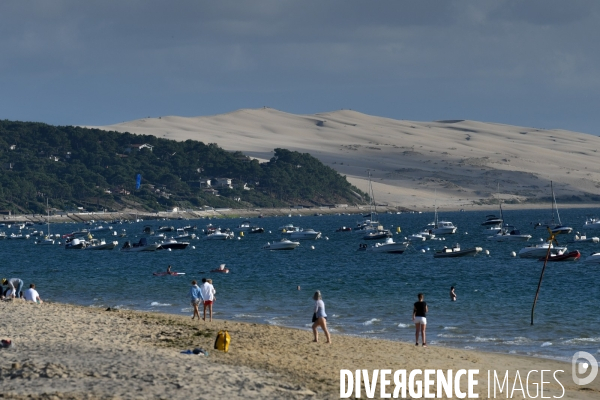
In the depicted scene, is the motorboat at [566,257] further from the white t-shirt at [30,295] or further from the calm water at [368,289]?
the white t-shirt at [30,295]

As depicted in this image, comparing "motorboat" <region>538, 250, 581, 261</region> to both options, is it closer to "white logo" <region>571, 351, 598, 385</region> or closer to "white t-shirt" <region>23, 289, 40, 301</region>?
"white logo" <region>571, 351, 598, 385</region>

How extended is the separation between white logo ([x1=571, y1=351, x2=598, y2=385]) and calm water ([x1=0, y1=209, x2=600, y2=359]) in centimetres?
80

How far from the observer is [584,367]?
73.7ft

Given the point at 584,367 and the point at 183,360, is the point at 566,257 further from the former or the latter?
the point at 183,360

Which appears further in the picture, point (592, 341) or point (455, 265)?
point (455, 265)

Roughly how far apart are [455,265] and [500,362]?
124 ft

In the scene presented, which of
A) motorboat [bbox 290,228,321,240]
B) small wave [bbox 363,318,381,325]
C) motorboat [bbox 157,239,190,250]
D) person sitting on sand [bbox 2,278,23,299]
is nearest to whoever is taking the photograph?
small wave [bbox 363,318,381,325]

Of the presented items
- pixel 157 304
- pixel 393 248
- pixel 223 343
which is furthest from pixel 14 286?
pixel 393 248

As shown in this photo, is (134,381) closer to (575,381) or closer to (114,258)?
(575,381)

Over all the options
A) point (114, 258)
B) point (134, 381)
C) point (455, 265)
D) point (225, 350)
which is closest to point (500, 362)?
point (225, 350)

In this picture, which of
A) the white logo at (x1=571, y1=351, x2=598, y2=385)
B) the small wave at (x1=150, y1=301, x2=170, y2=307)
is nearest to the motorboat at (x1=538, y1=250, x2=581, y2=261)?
the small wave at (x1=150, y1=301, x2=170, y2=307)

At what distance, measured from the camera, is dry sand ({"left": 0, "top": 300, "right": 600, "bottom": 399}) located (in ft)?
50.7

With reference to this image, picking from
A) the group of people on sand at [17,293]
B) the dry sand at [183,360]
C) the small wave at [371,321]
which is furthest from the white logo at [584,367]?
the group of people on sand at [17,293]

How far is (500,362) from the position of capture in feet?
76.5
